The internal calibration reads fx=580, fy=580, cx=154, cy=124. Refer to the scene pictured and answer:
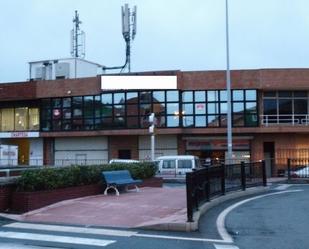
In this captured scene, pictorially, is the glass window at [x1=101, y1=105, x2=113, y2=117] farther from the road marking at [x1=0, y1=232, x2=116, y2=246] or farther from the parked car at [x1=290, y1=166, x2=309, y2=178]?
the road marking at [x1=0, y1=232, x2=116, y2=246]

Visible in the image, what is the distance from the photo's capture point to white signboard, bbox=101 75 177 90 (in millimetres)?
44406

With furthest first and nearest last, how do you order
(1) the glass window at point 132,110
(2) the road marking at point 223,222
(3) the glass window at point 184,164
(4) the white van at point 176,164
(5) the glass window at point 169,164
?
(1) the glass window at point 132,110
(5) the glass window at point 169,164
(3) the glass window at point 184,164
(4) the white van at point 176,164
(2) the road marking at point 223,222

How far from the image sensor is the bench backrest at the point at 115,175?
18875mm

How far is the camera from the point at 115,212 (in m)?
14.6

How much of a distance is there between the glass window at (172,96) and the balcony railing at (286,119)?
265 inches

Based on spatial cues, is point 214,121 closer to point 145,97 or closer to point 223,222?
point 145,97

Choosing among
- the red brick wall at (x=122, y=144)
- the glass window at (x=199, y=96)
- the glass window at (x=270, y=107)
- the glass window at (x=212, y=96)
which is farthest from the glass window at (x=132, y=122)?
the glass window at (x=270, y=107)

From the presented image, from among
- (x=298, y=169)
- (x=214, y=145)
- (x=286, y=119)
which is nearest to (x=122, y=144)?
(x=214, y=145)

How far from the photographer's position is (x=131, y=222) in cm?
1326

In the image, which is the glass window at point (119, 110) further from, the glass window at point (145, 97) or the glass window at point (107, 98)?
the glass window at point (145, 97)

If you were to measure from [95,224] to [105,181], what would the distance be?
571 centimetres

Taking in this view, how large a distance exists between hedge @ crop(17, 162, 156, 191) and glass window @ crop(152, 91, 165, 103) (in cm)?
2428

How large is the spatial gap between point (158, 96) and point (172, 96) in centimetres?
111

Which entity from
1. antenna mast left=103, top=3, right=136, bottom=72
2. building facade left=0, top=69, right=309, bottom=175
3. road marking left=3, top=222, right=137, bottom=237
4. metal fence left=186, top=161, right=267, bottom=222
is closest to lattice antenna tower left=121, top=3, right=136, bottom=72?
antenna mast left=103, top=3, right=136, bottom=72
